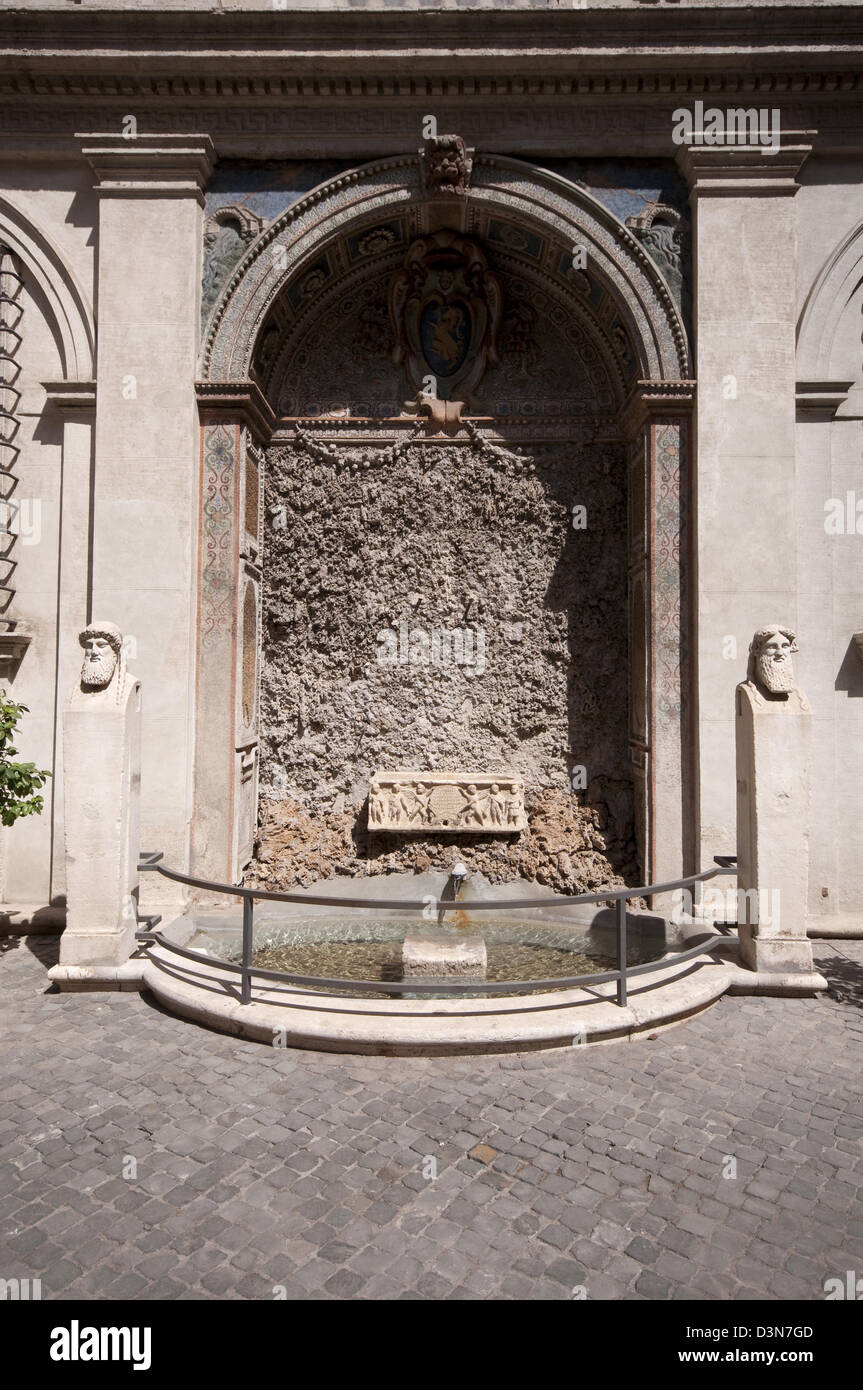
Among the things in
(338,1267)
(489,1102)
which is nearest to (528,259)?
(489,1102)

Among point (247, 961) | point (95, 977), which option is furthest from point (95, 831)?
point (247, 961)

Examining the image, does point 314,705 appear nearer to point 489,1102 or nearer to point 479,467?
point 479,467

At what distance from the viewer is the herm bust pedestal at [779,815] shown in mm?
5555

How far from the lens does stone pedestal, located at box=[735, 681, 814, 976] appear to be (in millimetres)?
5555

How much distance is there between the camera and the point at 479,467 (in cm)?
869

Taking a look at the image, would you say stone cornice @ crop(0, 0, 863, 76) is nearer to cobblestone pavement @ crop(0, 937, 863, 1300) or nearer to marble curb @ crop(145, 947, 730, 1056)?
marble curb @ crop(145, 947, 730, 1056)

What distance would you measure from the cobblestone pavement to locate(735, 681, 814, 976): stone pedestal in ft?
→ 2.04

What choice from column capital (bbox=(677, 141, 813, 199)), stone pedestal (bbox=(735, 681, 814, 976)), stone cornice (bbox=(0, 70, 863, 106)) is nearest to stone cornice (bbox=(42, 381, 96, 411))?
stone cornice (bbox=(0, 70, 863, 106))

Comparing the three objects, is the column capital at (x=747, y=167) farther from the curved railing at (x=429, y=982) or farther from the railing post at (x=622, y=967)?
the railing post at (x=622, y=967)

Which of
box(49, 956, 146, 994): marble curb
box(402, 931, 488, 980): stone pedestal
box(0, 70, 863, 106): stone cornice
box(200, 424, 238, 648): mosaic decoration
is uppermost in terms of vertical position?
box(0, 70, 863, 106): stone cornice

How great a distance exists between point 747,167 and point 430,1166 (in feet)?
27.6

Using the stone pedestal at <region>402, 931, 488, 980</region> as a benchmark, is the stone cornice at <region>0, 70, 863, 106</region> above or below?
above

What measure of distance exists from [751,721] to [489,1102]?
10.4 feet

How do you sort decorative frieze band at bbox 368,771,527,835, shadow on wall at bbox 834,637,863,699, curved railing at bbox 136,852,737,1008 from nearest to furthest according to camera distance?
curved railing at bbox 136,852,737,1008 < shadow on wall at bbox 834,637,863,699 < decorative frieze band at bbox 368,771,527,835
